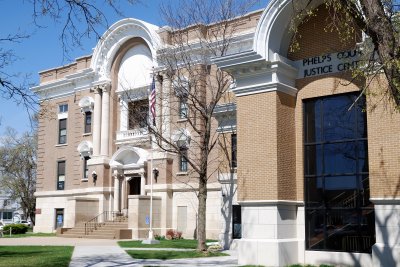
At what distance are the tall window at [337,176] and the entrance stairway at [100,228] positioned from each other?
17.7m

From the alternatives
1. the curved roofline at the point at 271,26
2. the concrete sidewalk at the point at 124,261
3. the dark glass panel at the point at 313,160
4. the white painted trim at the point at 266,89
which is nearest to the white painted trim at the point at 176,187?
the concrete sidewalk at the point at 124,261

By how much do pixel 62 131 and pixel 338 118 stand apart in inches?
1199

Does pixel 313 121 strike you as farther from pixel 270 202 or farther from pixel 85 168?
pixel 85 168

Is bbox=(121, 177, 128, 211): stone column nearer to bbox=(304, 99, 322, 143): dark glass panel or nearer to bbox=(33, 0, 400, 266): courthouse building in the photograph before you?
bbox=(33, 0, 400, 266): courthouse building

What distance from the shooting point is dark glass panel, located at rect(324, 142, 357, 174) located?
17.7 m

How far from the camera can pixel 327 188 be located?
18141 millimetres

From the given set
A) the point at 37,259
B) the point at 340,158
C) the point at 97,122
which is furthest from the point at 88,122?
the point at 340,158

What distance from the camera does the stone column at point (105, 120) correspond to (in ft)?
131

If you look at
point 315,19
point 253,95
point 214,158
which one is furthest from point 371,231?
point 214,158

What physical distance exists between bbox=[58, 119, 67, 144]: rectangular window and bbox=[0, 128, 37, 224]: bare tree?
2030 centimetres

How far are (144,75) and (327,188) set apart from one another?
2264cm

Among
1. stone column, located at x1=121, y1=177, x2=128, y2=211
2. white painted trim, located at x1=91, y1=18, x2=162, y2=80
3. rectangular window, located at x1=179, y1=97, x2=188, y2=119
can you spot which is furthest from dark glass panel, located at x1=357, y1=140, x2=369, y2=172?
stone column, located at x1=121, y1=177, x2=128, y2=211

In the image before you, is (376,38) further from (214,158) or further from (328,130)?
(214,158)

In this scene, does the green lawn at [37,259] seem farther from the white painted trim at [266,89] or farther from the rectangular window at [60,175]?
the rectangular window at [60,175]
